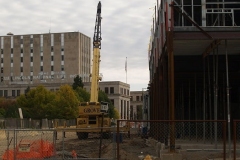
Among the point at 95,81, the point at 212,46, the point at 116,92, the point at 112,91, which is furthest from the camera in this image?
the point at 112,91

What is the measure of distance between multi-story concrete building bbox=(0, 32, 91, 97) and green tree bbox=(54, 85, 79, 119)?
6208 centimetres

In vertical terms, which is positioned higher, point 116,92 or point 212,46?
point 116,92

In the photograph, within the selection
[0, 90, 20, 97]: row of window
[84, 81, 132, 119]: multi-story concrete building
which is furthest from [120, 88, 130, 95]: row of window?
[0, 90, 20, 97]: row of window

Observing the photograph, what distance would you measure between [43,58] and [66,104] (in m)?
73.8

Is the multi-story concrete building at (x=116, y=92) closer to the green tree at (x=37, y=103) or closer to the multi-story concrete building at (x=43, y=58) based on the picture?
the multi-story concrete building at (x=43, y=58)

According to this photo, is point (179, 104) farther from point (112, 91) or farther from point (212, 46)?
point (112, 91)

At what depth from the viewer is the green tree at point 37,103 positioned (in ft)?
282

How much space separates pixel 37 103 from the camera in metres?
87.6

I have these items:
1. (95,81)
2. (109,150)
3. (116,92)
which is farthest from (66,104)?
(109,150)

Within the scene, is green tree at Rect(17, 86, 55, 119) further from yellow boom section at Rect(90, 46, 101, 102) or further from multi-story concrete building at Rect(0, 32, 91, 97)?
multi-story concrete building at Rect(0, 32, 91, 97)

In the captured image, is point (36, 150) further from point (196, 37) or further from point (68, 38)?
point (68, 38)

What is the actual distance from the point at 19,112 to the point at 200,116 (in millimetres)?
43029

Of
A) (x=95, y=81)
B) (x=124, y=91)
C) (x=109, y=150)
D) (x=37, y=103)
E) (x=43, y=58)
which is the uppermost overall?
(x=43, y=58)

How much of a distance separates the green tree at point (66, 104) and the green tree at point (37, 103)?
6.36 feet
